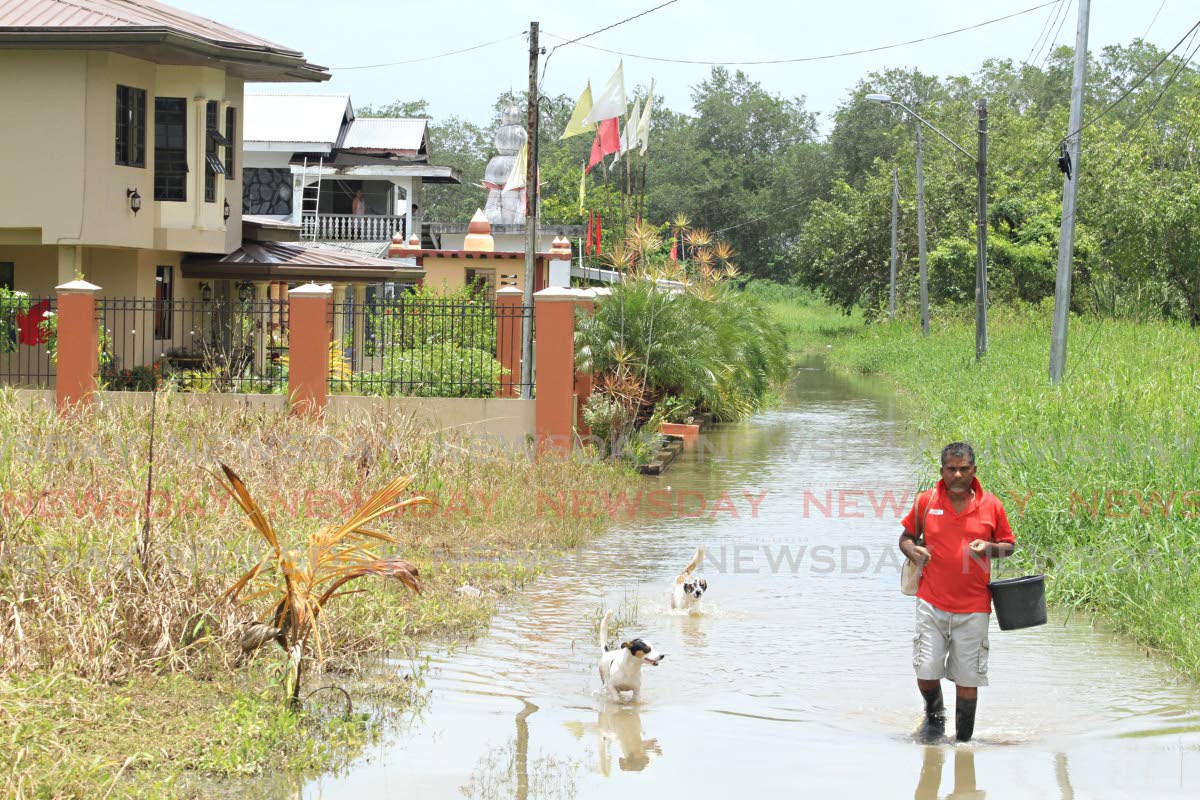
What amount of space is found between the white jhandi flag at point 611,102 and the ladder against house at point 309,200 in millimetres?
21565

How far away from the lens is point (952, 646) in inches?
309

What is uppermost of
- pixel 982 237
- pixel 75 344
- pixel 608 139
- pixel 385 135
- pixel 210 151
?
pixel 385 135

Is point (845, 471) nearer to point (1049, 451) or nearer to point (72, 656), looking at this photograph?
point (1049, 451)

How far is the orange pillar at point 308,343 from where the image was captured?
63.3 ft

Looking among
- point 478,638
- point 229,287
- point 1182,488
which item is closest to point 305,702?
point 478,638

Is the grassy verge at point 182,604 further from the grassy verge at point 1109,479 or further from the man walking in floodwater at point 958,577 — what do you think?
the grassy verge at point 1109,479

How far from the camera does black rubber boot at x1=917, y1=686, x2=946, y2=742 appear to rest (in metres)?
8.02

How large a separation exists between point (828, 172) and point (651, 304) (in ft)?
230

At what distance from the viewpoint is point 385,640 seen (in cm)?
958

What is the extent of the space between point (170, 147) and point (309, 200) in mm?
23487

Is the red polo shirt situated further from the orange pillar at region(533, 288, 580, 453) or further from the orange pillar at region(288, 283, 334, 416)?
the orange pillar at region(288, 283, 334, 416)

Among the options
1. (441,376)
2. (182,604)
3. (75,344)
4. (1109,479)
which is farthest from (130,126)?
(1109,479)

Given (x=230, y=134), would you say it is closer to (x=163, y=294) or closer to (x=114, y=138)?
(x=163, y=294)

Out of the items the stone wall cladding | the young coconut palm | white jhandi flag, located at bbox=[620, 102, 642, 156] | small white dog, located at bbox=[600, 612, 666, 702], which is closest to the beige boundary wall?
white jhandi flag, located at bbox=[620, 102, 642, 156]
